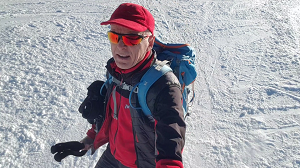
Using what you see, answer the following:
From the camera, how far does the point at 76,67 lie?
5199 mm

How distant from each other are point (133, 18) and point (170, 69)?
1.39 ft

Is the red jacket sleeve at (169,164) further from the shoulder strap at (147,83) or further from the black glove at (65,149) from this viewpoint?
the black glove at (65,149)

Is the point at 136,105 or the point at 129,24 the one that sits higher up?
the point at 129,24

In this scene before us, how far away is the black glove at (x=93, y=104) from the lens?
237 cm

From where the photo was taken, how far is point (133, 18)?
1.87 meters

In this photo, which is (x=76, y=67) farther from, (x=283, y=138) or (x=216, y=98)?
(x=283, y=138)

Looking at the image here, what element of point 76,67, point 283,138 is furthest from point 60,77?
point 283,138

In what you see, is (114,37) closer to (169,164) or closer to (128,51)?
(128,51)

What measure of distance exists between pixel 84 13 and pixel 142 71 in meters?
5.58

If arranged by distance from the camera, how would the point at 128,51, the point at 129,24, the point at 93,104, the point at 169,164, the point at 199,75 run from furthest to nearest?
the point at 199,75, the point at 93,104, the point at 128,51, the point at 129,24, the point at 169,164

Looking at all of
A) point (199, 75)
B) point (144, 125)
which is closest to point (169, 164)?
point (144, 125)

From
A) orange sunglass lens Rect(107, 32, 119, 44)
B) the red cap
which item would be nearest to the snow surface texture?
orange sunglass lens Rect(107, 32, 119, 44)

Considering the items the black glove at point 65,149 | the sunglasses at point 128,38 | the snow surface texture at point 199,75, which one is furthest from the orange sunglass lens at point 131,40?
the snow surface texture at point 199,75

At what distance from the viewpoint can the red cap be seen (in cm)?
182
